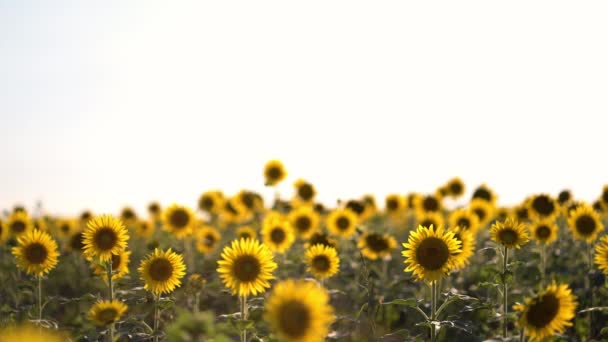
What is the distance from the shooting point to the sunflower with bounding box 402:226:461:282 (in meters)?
5.89

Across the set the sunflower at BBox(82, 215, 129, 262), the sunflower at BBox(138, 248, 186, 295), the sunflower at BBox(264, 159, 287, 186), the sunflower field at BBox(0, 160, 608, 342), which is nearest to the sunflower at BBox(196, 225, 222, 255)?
the sunflower field at BBox(0, 160, 608, 342)

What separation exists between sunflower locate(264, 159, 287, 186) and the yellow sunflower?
6.12 metres

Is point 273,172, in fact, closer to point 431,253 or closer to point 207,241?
point 207,241

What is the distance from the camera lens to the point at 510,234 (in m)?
6.34

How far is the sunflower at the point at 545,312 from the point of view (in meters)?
4.72

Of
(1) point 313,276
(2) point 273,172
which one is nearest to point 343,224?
(1) point 313,276

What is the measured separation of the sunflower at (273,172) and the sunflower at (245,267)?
659 centimetres

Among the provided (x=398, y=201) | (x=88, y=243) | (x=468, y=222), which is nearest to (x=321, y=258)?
(x=88, y=243)

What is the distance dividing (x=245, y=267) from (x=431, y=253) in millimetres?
1881

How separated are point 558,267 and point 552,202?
1.10 metres

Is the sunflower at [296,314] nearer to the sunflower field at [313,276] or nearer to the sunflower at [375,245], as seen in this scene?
the sunflower field at [313,276]

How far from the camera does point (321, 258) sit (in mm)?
7543

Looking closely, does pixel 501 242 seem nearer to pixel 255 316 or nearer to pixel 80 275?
pixel 255 316

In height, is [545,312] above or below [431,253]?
below
